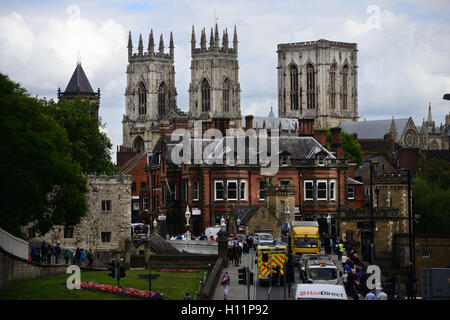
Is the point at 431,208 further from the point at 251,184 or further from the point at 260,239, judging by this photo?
the point at 260,239

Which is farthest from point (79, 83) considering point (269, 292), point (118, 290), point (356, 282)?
point (356, 282)

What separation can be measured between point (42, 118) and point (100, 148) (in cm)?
5012

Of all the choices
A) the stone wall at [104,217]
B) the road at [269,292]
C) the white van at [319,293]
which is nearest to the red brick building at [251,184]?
the stone wall at [104,217]

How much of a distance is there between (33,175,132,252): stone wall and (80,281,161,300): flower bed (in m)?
33.7

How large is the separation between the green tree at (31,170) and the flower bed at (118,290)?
7.17 metres

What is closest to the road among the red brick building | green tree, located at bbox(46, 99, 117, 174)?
the red brick building

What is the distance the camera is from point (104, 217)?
8475 centimetres

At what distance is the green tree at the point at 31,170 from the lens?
181 ft

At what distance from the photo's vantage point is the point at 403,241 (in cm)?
8844

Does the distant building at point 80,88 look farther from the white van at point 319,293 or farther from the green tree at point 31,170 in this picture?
the white van at point 319,293

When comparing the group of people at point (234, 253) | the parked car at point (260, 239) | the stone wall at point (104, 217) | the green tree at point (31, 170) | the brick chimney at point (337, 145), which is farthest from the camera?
the brick chimney at point (337, 145)

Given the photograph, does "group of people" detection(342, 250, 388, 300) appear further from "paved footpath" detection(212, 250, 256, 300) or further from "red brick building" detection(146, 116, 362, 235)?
"red brick building" detection(146, 116, 362, 235)

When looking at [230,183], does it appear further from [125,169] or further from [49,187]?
[125,169]

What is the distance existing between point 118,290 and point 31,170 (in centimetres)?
1097
